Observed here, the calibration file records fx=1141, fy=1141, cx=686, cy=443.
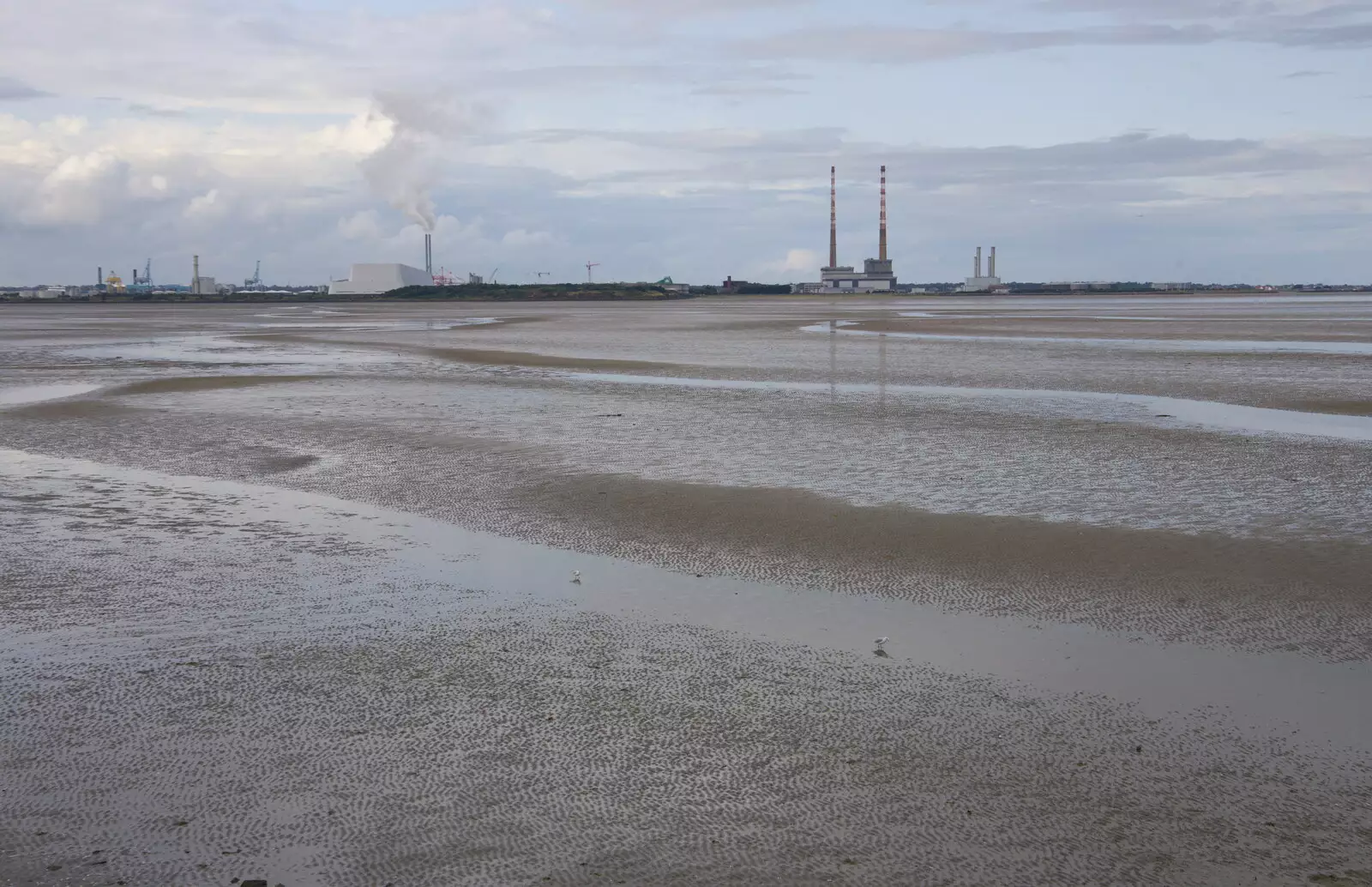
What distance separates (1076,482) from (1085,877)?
327 inches

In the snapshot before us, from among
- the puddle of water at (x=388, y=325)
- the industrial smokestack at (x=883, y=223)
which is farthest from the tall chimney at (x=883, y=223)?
the puddle of water at (x=388, y=325)

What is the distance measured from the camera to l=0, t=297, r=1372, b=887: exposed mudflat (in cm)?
439

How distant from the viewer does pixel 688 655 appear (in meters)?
6.59

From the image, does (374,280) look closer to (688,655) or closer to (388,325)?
(388,325)

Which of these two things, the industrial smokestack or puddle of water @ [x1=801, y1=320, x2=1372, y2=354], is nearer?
puddle of water @ [x1=801, y1=320, x2=1372, y2=354]

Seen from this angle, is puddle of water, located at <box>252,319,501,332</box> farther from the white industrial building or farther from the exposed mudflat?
the white industrial building

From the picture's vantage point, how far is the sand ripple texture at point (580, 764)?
423 centimetres

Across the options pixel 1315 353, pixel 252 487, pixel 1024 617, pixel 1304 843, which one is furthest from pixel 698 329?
pixel 1304 843

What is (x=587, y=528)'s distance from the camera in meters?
10.1

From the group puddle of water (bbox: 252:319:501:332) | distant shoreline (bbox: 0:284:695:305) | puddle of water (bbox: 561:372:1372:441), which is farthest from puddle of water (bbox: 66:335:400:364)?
distant shoreline (bbox: 0:284:695:305)

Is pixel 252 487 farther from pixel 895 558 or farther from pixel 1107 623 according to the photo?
pixel 1107 623

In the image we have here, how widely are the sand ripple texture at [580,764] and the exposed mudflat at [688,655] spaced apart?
2cm

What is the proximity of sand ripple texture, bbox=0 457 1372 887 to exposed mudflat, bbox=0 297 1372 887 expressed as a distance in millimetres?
22

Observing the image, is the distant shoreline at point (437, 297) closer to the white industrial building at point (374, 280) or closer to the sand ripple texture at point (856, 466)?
the white industrial building at point (374, 280)
